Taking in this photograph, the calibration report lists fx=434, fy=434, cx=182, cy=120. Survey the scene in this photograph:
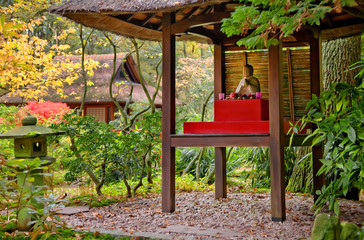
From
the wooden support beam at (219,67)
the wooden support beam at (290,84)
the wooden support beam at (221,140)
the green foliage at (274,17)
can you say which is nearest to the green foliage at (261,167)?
the wooden support beam at (290,84)

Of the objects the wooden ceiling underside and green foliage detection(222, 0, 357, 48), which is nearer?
green foliage detection(222, 0, 357, 48)

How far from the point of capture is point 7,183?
328 cm

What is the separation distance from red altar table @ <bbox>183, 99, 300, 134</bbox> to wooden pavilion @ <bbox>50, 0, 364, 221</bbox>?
0.17 meters

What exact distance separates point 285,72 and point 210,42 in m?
1.22

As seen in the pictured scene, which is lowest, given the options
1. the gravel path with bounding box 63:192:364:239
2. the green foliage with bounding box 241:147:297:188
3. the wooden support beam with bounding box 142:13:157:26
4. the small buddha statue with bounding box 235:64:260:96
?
the gravel path with bounding box 63:192:364:239

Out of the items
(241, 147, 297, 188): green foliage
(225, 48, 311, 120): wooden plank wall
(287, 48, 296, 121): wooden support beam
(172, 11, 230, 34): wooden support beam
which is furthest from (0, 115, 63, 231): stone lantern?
(241, 147, 297, 188): green foliage

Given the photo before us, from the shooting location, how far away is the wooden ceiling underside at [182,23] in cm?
532

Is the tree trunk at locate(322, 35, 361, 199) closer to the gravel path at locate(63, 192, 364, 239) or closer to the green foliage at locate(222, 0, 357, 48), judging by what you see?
the gravel path at locate(63, 192, 364, 239)

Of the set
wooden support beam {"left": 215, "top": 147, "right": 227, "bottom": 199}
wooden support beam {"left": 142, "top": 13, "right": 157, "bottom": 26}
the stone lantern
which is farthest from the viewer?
wooden support beam {"left": 215, "top": 147, "right": 227, "bottom": 199}

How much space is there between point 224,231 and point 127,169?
7.48 feet

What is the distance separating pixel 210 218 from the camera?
16.5 feet

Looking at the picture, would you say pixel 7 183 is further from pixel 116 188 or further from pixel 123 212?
pixel 116 188

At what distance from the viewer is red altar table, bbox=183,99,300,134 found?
5104 mm

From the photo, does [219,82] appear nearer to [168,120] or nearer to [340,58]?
[168,120]
